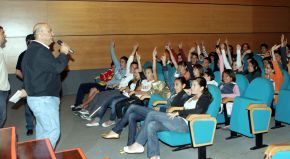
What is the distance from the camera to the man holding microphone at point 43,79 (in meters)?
2.86

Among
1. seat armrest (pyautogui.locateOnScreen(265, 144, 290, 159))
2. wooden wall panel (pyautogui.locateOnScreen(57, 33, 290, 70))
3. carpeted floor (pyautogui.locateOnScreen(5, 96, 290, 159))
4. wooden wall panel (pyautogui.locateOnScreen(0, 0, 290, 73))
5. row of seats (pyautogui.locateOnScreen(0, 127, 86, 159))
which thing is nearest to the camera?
row of seats (pyautogui.locateOnScreen(0, 127, 86, 159))

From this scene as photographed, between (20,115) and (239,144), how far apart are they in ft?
12.8

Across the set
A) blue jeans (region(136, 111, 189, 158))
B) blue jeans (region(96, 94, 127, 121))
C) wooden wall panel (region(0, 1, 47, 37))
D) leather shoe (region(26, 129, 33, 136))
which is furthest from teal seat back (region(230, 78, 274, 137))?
wooden wall panel (region(0, 1, 47, 37))

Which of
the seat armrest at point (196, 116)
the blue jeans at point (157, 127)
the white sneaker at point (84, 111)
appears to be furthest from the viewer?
the white sneaker at point (84, 111)

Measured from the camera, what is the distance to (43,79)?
2920 mm

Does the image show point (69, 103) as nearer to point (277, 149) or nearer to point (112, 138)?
point (112, 138)

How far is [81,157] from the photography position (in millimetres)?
1728

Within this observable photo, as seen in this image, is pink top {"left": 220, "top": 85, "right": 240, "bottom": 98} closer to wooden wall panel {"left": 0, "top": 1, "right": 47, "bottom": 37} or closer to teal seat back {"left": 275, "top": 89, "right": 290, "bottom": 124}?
teal seat back {"left": 275, "top": 89, "right": 290, "bottom": 124}

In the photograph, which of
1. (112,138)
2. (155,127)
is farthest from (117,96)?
(155,127)

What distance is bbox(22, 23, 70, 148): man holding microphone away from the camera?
286 centimetres

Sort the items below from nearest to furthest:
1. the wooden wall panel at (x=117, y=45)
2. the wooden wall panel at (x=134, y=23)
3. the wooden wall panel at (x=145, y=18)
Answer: the wooden wall panel at (x=134, y=23) < the wooden wall panel at (x=145, y=18) < the wooden wall panel at (x=117, y=45)

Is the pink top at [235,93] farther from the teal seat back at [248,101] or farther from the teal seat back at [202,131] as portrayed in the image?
the teal seat back at [202,131]

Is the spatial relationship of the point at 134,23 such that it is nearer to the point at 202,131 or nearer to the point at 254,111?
the point at 254,111

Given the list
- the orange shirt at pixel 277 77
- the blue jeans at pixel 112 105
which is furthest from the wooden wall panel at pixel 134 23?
the orange shirt at pixel 277 77
